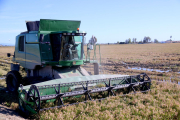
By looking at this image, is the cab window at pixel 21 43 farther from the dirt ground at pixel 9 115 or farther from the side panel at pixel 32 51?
the dirt ground at pixel 9 115

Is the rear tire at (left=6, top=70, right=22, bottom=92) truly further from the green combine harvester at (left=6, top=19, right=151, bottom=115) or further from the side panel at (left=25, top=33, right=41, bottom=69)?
the side panel at (left=25, top=33, right=41, bottom=69)

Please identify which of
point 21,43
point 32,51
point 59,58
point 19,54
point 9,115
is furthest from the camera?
point 19,54

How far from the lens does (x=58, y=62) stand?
7.59 metres

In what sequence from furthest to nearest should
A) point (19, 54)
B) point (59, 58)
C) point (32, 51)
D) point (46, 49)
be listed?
point (19, 54), point (32, 51), point (46, 49), point (59, 58)

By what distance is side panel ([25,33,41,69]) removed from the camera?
26.1 ft

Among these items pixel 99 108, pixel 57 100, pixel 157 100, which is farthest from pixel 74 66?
pixel 157 100

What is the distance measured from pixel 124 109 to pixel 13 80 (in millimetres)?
6156

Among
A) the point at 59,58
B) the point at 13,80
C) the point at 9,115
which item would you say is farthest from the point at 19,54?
the point at 9,115

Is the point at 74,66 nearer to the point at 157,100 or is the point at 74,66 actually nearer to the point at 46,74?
the point at 46,74

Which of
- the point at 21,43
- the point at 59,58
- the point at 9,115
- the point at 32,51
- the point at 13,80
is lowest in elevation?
the point at 9,115

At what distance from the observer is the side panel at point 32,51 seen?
797 centimetres

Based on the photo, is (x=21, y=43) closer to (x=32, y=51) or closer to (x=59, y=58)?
(x=32, y=51)

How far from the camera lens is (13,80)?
935 centimetres

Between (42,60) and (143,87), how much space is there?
4402 mm
